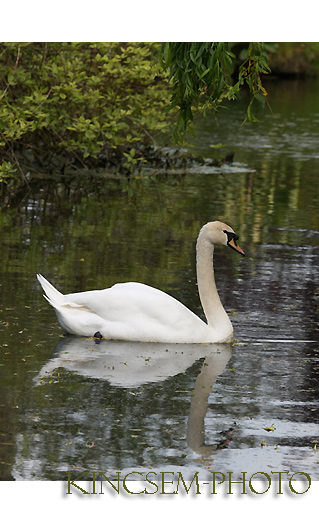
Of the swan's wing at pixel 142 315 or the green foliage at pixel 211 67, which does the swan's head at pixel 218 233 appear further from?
the green foliage at pixel 211 67

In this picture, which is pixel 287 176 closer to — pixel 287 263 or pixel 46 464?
pixel 287 263

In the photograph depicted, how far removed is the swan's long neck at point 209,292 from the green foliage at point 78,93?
26.8 feet

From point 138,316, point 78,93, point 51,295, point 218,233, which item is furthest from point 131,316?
point 78,93

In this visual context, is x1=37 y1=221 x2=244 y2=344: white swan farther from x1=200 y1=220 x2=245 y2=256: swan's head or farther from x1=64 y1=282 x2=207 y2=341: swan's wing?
x1=200 y1=220 x2=245 y2=256: swan's head

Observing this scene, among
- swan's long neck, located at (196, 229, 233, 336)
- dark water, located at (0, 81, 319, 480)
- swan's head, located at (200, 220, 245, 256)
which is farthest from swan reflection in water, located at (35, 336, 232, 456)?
swan's head, located at (200, 220, 245, 256)

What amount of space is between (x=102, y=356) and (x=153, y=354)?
0.48 metres

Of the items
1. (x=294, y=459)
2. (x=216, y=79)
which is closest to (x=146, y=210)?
(x=216, y=79)

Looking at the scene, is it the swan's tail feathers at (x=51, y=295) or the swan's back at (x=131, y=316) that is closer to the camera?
the swan's back at (x=131, y=316)

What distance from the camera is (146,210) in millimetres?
18391

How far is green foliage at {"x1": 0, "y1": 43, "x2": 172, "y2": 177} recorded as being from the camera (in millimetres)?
19250

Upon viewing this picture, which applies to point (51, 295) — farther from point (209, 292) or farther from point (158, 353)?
point (209, 292)

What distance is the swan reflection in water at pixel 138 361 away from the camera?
9062mm

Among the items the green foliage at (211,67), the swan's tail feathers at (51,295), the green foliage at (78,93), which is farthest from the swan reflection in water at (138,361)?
the green foliage at (78,93)

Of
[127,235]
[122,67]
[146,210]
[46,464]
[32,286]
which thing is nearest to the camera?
[46,464]
